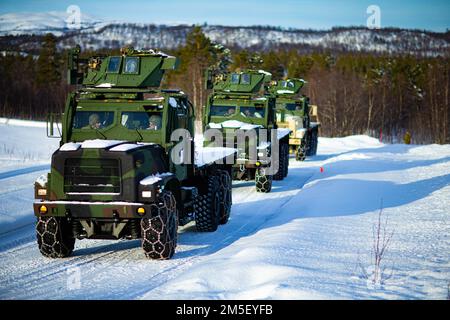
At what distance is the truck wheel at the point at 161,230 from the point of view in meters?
8.44

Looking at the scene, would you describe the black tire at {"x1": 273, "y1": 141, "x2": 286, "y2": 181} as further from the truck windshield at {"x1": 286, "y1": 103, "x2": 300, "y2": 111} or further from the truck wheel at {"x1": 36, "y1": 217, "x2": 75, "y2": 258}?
the truck wheel at {"x1": 36, "y1": 217, "x2": 75, "y2": 258}

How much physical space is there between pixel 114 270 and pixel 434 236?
520 cm

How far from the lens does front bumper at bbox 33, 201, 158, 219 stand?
8.28 m

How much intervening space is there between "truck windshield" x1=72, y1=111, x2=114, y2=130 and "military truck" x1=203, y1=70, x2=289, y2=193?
6351 mm

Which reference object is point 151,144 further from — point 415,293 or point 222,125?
point 222,125

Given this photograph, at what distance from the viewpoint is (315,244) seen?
932 cm

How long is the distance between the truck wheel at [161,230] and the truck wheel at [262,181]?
7.45 metres

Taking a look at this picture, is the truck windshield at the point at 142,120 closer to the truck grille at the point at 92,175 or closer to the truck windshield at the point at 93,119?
the truck windshield at the point at 93,119

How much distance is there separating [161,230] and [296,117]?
18.2 m

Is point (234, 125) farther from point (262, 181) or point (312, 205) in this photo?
point (312, 205)

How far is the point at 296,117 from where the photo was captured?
2600cm

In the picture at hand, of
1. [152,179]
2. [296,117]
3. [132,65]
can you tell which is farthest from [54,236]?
[296,117]

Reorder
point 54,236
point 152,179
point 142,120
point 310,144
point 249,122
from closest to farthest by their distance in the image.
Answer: point 152,179, point 54,236, point 142,120, point 249,122, point 310,144
